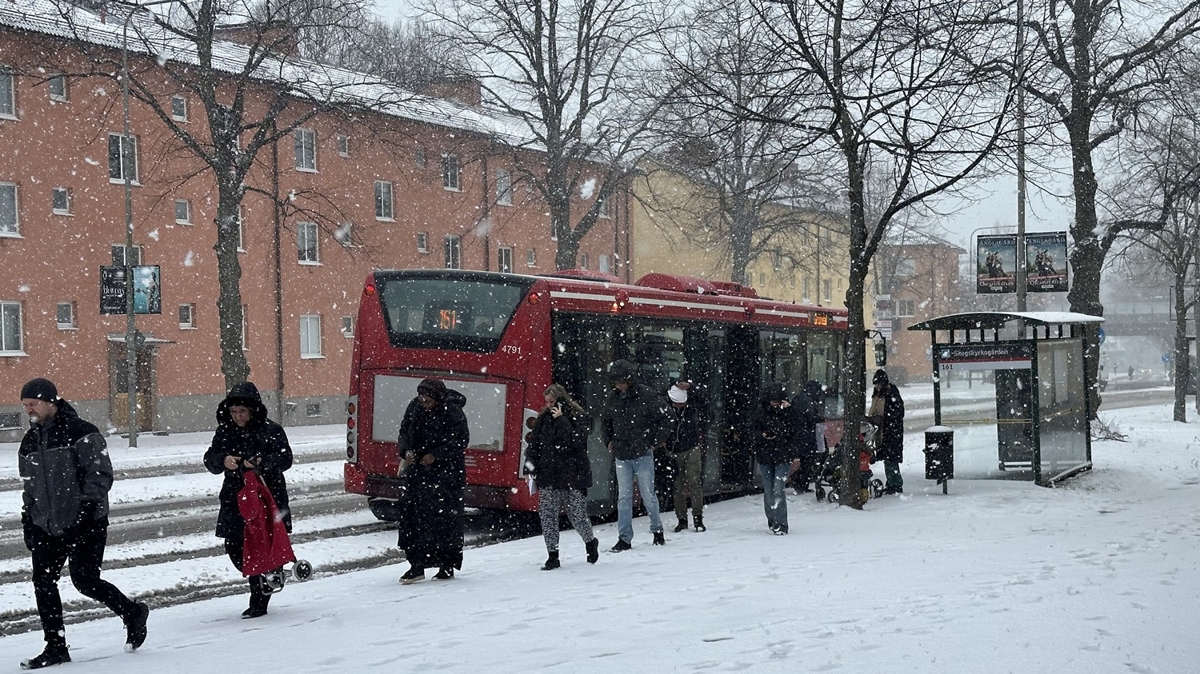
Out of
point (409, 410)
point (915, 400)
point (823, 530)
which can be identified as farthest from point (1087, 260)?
point (915, 400)

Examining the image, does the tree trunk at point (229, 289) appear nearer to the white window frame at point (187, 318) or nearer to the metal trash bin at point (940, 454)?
the white window frame at point (187, 318)

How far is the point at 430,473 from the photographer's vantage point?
10039mm

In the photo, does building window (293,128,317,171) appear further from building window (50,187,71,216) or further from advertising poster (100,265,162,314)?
advertising poster (100,265,162,314)

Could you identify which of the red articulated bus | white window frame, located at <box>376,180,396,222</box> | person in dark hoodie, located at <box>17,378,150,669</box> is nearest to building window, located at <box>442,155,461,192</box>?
white window frame, located at <box>376,180,396,222</box>

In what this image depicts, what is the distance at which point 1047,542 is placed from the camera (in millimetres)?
12016

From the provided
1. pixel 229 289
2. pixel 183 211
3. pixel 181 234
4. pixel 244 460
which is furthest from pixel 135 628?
pixel 183 211

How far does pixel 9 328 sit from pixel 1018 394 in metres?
25.8

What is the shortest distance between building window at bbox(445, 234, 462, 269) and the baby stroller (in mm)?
30688

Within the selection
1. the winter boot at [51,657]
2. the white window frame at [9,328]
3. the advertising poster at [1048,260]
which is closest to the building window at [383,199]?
the white window frame at [9,328]

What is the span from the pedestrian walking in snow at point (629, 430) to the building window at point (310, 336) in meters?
30.8

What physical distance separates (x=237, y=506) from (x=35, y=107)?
1121 inches

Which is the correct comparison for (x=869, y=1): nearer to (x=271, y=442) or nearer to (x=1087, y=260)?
(x=271, y=442)

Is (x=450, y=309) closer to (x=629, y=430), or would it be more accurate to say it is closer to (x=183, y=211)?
(x=629, y=430)

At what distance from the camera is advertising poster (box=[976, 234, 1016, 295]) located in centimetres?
2502
